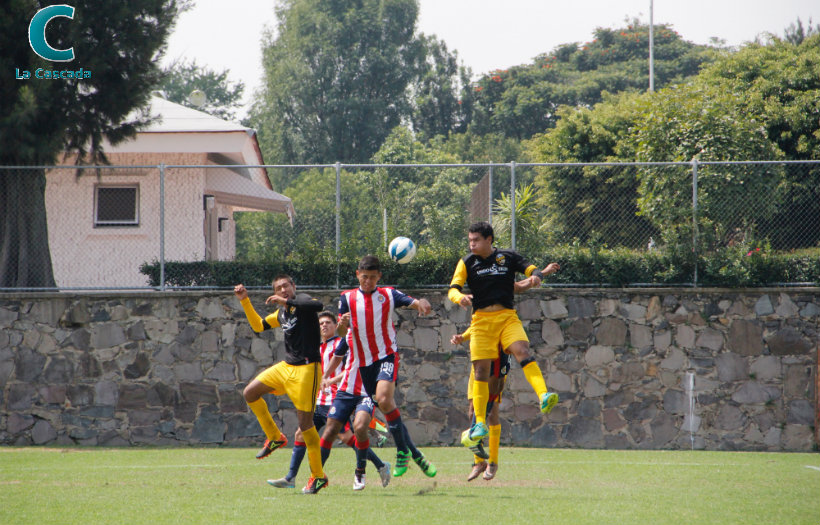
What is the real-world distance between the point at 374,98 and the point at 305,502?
63.3 m

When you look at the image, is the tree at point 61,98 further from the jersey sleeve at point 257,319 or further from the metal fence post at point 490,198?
the jersey sleeve at point 257,319

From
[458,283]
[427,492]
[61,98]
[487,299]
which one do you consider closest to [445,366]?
[487,299]

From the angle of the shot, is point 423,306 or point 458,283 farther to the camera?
point 458,283

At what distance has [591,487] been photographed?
9680 mm

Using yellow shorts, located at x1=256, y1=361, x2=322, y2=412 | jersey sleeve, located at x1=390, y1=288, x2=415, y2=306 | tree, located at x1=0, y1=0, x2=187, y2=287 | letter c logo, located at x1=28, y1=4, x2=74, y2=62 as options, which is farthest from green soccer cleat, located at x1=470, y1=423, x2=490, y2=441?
letter c logo, located at x1=28, y1=4, x2=74, y2=62

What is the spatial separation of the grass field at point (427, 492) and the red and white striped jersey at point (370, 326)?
54.0 inches

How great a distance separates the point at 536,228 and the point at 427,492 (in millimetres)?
8109

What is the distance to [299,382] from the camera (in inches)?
378

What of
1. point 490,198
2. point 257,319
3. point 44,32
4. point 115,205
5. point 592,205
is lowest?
point 257,319

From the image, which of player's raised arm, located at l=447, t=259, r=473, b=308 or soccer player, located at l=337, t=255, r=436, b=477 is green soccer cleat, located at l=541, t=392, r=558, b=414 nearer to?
player's raised arm, located at l=447, t=259, r=473, b=308

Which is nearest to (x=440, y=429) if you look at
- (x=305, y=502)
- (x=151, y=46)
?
(x=305, y=502)

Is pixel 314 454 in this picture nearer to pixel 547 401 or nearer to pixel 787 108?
pixel 547 401

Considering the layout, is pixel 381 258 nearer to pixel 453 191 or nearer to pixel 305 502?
pixel 453 191

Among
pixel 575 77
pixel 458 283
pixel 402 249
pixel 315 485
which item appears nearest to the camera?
pixel 315 485
